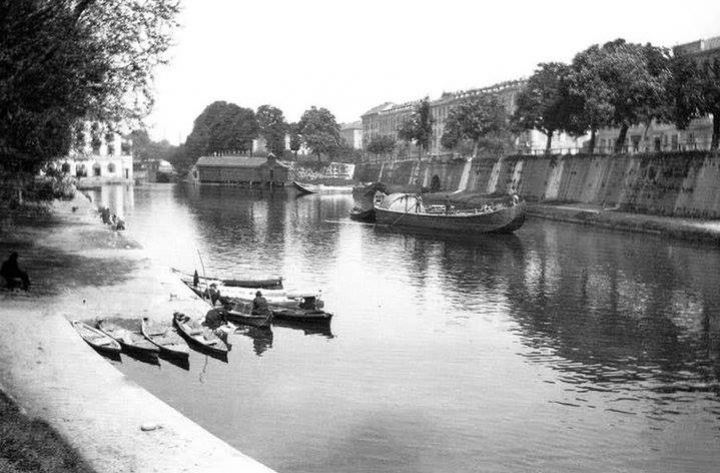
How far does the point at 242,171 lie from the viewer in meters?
170

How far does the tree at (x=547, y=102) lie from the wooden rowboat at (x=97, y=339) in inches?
2496

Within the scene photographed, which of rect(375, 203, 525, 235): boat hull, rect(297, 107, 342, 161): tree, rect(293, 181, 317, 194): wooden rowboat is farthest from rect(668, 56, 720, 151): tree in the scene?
rect(297, 107, 342, 161): tree

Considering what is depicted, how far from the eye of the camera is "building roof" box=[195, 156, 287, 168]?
169125mm

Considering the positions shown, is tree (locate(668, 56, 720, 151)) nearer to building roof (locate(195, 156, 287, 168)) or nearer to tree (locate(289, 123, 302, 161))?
building roof (locate(195, 156, 287, 168))

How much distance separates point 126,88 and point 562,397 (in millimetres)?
21742

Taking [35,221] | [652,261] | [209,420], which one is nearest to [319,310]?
[209,420]

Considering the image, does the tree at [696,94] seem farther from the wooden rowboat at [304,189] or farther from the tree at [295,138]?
Result: the tree at [295,138]

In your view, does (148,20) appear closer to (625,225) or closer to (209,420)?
(209,420)

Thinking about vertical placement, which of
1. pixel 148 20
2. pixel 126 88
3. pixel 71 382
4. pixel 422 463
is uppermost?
pixel 148 20

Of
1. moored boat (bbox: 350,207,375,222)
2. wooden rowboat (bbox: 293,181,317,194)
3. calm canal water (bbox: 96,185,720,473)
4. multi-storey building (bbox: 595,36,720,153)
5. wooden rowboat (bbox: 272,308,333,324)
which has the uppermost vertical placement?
multi-storey building (bbox: 595,36,720,153)

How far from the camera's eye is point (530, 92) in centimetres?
8744

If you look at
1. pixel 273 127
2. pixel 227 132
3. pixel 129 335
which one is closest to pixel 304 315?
pixel 129 335

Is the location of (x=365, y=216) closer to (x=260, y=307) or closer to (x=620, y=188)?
(x=620, y=188)

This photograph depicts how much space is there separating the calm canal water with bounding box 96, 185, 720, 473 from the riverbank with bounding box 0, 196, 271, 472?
197 cm
